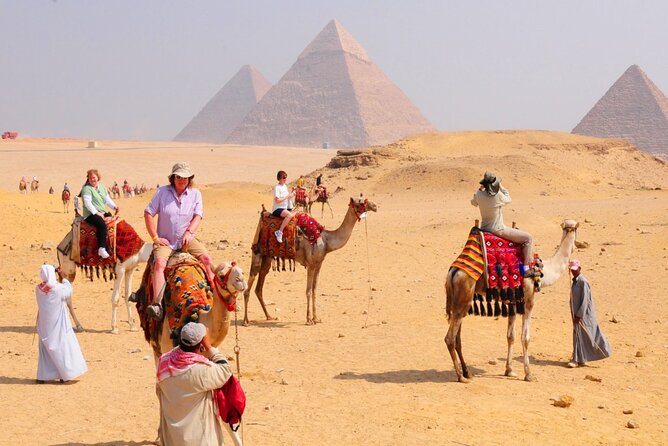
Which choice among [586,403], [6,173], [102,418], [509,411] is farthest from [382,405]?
[6,173]

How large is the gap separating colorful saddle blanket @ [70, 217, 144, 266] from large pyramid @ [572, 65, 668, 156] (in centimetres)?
10785

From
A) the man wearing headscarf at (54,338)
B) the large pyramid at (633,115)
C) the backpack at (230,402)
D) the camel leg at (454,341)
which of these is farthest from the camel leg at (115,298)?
the large pyramid at (633,115)

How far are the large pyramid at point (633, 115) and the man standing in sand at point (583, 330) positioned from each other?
10731 centimetres

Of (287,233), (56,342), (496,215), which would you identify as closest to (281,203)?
(287,233)

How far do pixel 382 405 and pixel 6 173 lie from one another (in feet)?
206

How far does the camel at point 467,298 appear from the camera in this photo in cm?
901

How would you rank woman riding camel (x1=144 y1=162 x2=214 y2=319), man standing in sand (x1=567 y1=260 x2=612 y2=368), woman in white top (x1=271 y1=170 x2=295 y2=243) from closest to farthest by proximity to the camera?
woman riding camel (x1=144 y1=162 x2=214 y2=319) → man standing in sand (x1=567 y1=260 x2=612 y2=368) → woman in white top (x1=271 y1=170 x2=295 y2=243)

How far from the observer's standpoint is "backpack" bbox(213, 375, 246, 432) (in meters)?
5.75

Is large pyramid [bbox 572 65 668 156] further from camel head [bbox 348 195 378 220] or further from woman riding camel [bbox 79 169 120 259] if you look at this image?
woman riding camel [bbox 79 169 120 259]

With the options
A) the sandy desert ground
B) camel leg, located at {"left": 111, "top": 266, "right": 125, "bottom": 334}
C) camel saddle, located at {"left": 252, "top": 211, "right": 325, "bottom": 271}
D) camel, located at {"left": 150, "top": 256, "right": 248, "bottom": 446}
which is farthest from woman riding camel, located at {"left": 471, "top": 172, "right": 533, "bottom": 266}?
camel leg, located at {"left": 111, "top": 266, "right": 125, "bottom": 334}

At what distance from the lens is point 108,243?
479 inches

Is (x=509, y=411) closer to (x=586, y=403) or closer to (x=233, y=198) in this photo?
(x=586, y=403)

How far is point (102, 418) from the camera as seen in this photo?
308 inches

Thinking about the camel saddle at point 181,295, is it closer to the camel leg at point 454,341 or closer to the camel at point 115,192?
the camel leg at point 454,341
